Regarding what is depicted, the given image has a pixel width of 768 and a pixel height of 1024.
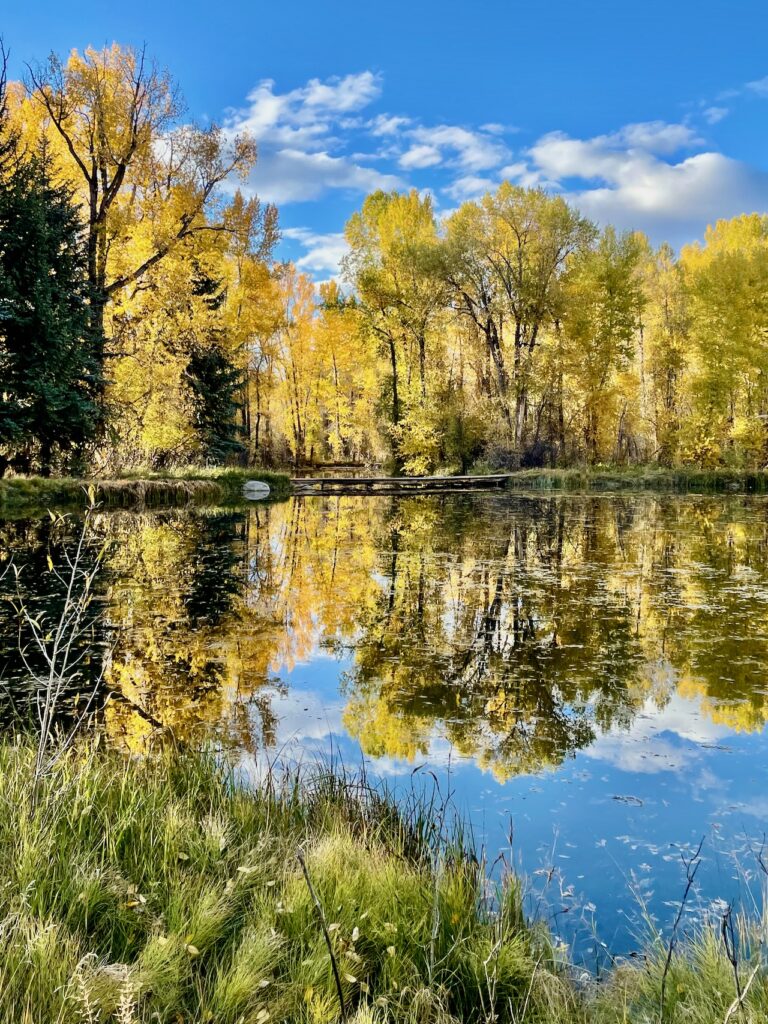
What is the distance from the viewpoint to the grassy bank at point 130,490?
15.1 m

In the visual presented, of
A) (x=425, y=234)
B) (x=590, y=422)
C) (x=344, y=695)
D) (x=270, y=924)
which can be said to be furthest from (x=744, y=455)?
(x=270, y=924)

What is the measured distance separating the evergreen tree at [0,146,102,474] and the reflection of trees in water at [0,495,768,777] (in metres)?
4.01

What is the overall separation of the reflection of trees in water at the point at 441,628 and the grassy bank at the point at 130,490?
135 inches

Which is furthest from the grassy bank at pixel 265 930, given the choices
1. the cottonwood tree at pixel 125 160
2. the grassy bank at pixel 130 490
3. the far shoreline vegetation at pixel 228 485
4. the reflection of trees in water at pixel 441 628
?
the cottonwood tree at pixel 125 160

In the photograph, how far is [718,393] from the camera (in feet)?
89.1

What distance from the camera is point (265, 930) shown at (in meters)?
1.94

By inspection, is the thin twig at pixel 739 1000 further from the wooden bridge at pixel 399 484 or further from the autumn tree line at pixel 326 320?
the wooden bridge at pixel 399 484

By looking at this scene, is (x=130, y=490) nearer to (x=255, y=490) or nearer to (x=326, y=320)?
(x=255, y=490)

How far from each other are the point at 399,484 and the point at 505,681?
23.6 metres

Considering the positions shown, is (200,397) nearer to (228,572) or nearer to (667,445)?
(228,572)

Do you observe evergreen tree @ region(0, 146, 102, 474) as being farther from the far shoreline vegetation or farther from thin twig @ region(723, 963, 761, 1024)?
thin twig @ region(723, 963, 761, 1024)

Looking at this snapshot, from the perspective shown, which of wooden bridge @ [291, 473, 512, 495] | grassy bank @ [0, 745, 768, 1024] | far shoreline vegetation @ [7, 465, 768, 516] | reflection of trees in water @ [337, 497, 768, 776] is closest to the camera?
grassy bank @ [0, 745, 768, 1024]

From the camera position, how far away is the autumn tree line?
16.4 m

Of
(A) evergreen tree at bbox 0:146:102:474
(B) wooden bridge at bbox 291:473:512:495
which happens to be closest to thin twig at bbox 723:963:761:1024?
(A) evergreen tree at bbox 0:146:102:474
